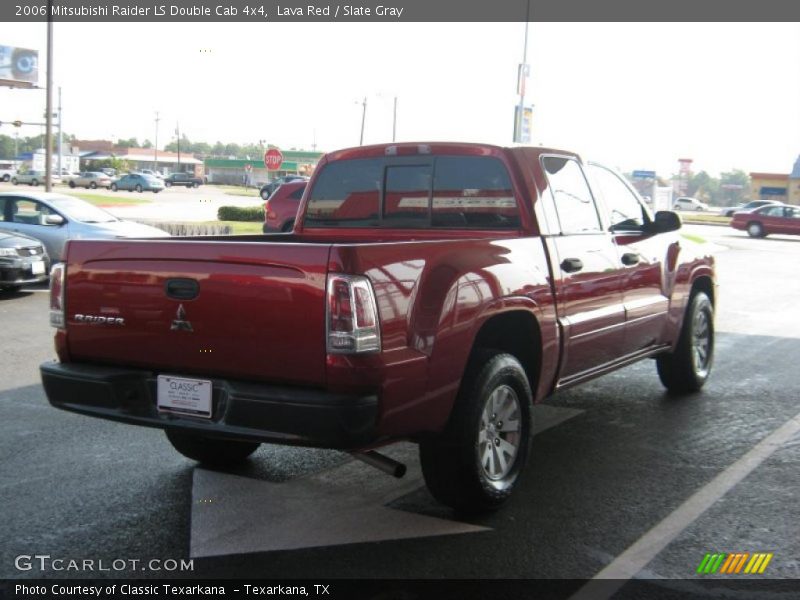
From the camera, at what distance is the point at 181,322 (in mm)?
3941

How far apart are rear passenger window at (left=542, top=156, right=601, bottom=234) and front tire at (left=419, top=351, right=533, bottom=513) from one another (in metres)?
1.25

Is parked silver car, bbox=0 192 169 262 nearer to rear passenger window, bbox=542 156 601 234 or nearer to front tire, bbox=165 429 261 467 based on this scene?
front tire, bbox=165 429 261 467

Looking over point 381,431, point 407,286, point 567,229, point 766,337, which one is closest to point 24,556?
point 381,431

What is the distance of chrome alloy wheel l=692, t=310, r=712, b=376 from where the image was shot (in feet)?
23.7

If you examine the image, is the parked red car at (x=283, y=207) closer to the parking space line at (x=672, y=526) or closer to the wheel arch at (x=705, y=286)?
the wheel arch at (x=705, y=286)

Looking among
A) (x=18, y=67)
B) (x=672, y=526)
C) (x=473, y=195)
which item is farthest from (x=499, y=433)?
(x=18, y=67)

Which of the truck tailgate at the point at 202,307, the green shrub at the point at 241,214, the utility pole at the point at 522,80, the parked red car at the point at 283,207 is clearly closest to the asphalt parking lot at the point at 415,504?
the truck tailgate at the point at 202,307

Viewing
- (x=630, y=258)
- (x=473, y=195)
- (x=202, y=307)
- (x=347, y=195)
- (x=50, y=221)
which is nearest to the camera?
(x=202, y=307)

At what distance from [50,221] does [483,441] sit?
37.8 feet

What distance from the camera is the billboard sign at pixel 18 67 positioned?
60625mm

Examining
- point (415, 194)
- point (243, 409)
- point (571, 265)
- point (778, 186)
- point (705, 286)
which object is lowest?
point (243, 409)

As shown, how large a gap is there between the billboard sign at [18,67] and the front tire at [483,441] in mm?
63418

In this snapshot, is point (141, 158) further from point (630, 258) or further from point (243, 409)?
point (243, 409)

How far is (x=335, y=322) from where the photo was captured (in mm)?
3627
